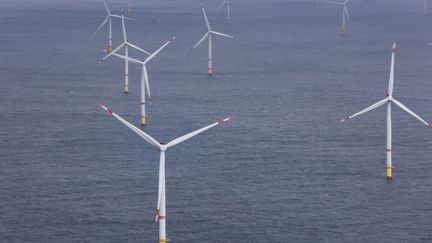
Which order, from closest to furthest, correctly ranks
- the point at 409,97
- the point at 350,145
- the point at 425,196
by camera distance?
the point at 425,196, the point at 350,145, the point at 409,97

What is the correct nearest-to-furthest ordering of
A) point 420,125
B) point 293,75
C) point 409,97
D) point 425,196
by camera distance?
point 425,196 < point 420,125 < point 409,97 < point 293,75

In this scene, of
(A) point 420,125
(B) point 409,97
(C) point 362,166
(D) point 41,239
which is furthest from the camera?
(B) point 409,97

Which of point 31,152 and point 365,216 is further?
point 31,152

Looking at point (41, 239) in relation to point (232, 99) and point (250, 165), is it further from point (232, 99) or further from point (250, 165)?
point (232, 99)

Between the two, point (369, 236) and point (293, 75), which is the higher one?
point (293, 75)

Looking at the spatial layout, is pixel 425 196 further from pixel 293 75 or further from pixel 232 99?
pixel 293 75

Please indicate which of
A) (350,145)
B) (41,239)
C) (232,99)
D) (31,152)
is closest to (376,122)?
(350,145)

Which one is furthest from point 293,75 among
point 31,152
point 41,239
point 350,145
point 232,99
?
point 41,239

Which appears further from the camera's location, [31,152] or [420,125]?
[420,125]

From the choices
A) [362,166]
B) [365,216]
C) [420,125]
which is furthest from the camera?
[420,125]
